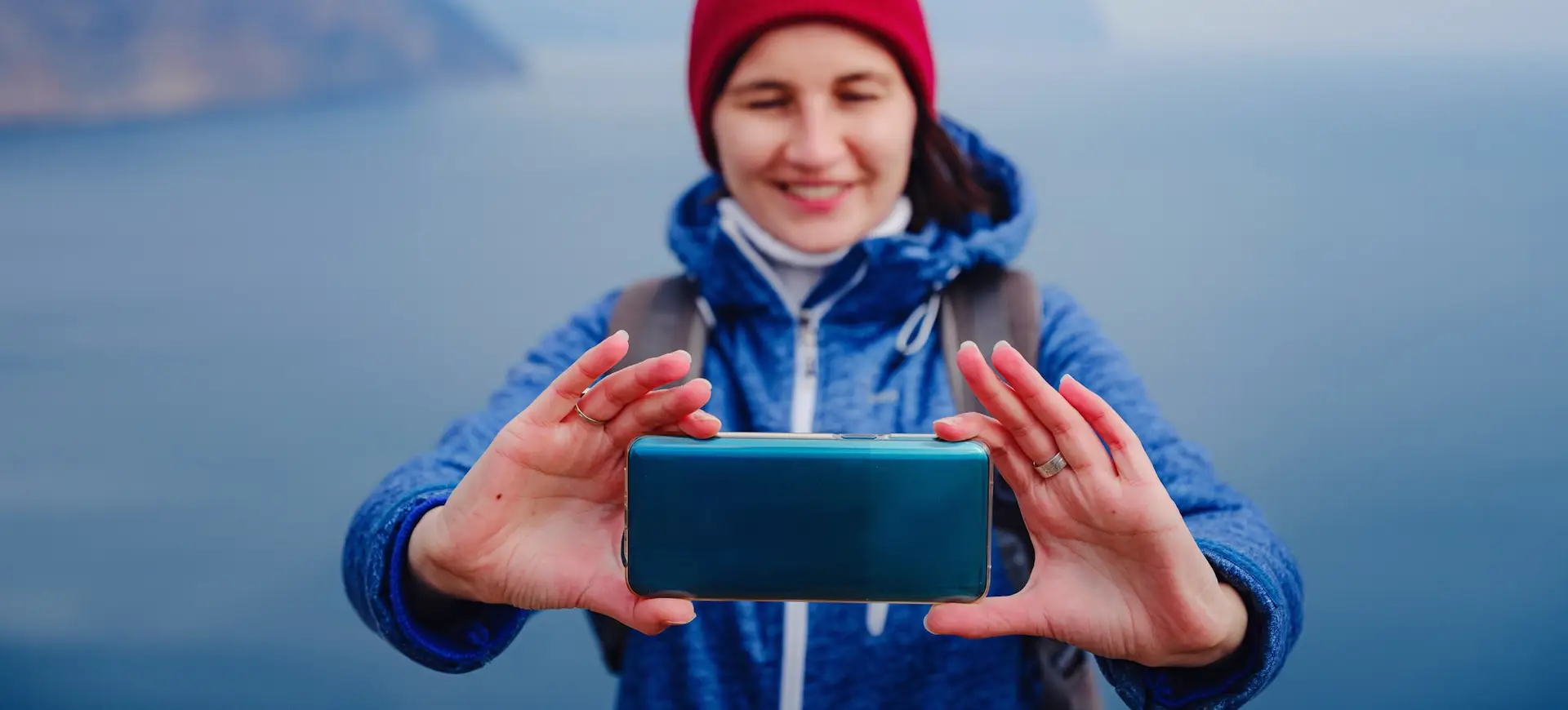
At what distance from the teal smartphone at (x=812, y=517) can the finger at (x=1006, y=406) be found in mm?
33

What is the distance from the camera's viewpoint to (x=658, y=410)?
0.93 metres

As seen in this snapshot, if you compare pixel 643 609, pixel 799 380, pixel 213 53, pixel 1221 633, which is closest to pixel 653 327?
pixel 799 380

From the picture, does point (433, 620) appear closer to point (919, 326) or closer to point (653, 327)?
point (653, 327)

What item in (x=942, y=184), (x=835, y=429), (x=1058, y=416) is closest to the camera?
(x=1058, y=416)

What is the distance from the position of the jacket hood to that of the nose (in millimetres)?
98

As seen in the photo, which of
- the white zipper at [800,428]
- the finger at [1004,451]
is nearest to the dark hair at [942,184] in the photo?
the white zipper at [800,428]

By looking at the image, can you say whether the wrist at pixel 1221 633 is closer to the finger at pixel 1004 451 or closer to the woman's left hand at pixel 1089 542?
the woman's left hand at pixel 1089 542

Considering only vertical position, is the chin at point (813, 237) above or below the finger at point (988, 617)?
above

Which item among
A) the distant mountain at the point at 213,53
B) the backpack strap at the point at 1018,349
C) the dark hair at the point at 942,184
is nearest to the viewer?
the backpack strap at the point at 1018,349

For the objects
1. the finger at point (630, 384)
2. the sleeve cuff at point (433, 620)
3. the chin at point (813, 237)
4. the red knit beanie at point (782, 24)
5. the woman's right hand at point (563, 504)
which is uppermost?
the red knit beanie at point (782, 24)

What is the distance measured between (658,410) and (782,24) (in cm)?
49

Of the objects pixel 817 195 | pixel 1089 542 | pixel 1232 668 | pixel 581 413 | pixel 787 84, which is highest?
pixel 787 84

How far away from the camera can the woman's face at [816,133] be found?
1.23 m

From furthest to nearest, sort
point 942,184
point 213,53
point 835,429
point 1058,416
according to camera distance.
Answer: point 213,53 → point 942,184 → point 835,429 → point 1058,416
